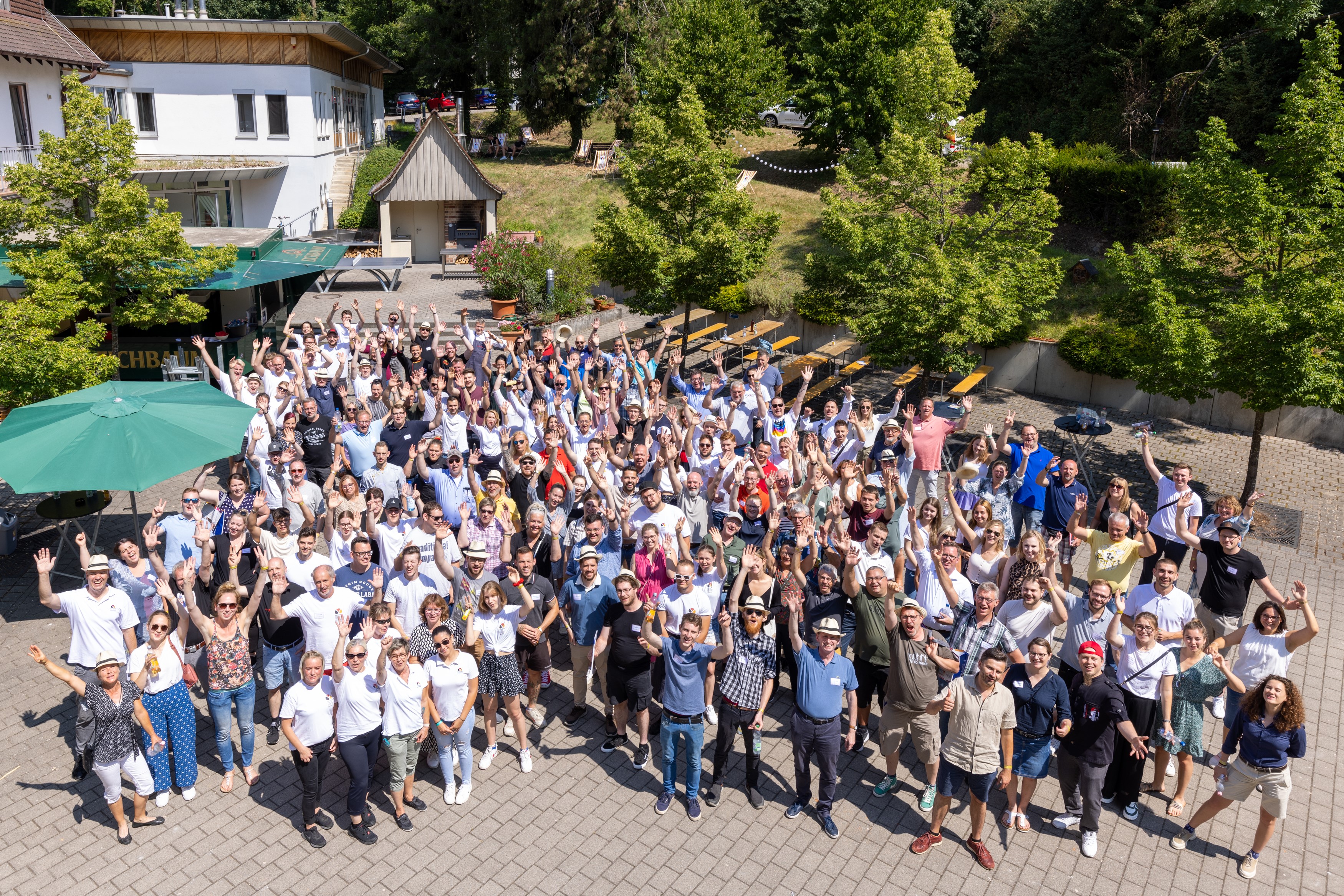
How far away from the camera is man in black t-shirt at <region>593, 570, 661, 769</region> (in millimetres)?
7699

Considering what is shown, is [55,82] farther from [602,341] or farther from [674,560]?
[674,560]

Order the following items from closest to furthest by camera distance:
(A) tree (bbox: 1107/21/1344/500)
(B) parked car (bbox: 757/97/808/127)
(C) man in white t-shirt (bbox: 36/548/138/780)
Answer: (C) man in white t-shirt (bbox: 36/548/138/780)
(A) tree (bbox: 1107/21/1344/500)
(B) parked car (bbox: 757/97/808/127)

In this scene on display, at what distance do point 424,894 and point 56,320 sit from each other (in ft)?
30.7

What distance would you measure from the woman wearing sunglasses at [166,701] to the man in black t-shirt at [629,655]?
324 centimetres

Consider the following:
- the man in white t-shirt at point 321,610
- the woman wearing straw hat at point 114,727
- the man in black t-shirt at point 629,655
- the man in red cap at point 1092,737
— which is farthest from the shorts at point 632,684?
the woman wearing straw hat at point 114,727

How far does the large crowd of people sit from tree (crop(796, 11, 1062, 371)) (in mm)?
6643

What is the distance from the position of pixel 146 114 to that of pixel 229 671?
34.9 m

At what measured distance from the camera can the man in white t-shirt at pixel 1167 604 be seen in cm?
757

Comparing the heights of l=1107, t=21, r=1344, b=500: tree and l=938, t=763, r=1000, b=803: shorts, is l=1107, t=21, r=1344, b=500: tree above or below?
above

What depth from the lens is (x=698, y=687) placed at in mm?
7176

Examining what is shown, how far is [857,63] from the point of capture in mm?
31797

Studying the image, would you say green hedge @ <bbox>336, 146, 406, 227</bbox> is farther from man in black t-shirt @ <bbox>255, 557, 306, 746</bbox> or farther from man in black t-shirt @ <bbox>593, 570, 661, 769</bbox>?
man in black t-shirt @ <bbox>593, 570, 661, 769</bbox>

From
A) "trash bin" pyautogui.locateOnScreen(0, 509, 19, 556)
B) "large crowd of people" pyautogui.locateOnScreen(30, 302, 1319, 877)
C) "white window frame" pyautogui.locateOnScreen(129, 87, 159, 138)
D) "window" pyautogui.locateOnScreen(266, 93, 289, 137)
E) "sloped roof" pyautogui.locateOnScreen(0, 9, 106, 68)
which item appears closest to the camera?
"large crowd of people" pyautogui.locateOnScreen(30, 302, 1319, 877)

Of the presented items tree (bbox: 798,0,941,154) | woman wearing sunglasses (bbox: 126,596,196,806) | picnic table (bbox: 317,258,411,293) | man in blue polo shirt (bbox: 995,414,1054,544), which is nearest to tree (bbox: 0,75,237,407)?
woman wearing sunglasses (bbox: 126,596,196,806)
